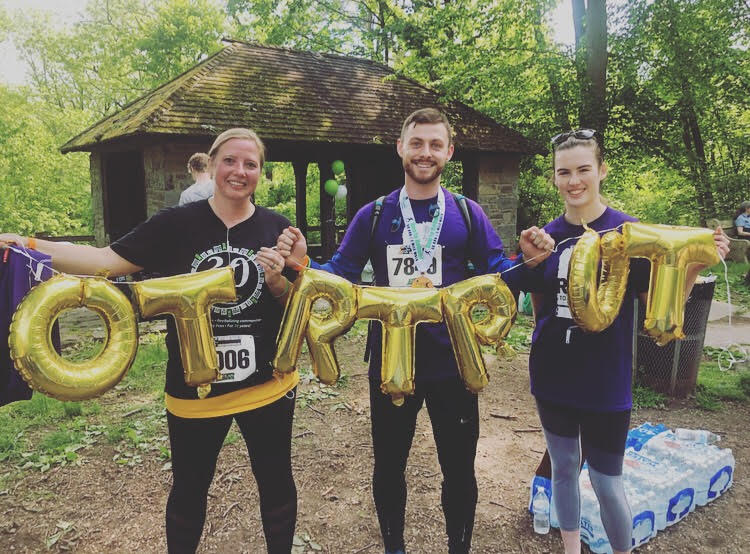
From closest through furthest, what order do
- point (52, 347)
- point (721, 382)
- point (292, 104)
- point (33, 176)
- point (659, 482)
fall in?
point (52, 347), point (659, 482), point (721, 382), point (292, 104), point (33, 176)

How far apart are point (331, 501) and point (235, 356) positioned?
1676mm

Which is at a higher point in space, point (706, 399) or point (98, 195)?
point (98, 195)

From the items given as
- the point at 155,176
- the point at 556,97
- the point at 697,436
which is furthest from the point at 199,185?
the point at 556,97

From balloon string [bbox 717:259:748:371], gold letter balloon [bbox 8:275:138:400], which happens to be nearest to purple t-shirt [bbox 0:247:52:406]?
gold letter balloon [bbox 8:275:138:400]

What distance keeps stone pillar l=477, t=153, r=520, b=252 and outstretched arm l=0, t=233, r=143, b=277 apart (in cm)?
898

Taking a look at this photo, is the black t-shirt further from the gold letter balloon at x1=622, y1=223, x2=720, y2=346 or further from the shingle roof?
the shingle roof

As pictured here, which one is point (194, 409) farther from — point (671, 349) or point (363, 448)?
point (671, 349)

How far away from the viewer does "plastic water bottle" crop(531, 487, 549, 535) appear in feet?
8.91

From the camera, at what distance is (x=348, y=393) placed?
4.84 meters

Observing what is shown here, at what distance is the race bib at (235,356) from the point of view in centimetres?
184

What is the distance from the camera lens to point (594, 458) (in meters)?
1.94

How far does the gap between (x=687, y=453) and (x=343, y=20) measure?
16.1 m

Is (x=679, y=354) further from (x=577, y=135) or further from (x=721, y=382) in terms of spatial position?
(x=577, y=135)

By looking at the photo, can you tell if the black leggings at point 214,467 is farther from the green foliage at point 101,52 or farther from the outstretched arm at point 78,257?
the green foliage at point 101,52
